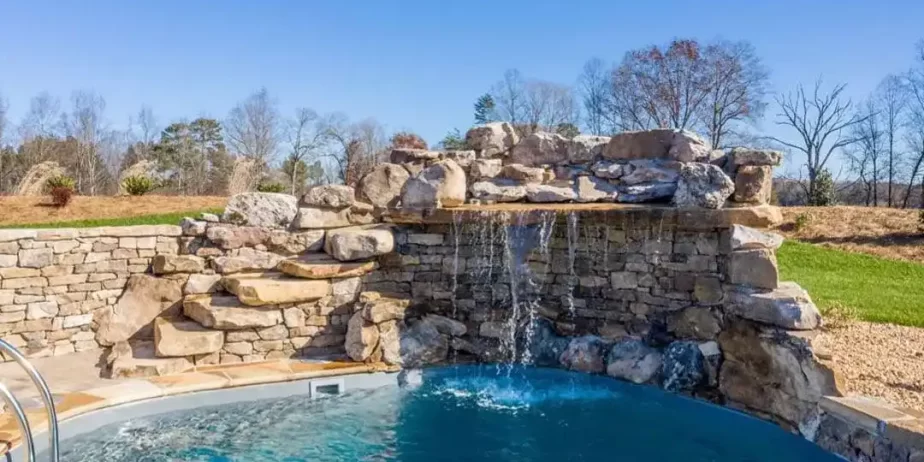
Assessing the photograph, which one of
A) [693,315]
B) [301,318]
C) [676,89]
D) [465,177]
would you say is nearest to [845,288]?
[693,315]

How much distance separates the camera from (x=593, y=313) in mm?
6227

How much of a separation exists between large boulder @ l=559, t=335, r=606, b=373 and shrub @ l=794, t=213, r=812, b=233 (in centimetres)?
911

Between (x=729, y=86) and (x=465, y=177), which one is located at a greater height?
(x=729, y=86)

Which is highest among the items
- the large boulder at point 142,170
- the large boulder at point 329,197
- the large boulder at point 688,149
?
the large boulder at point 142,170

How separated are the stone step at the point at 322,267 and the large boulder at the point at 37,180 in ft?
34.8

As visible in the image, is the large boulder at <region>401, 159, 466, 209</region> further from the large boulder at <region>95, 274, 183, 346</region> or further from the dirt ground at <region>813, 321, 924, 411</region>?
the dirt ground at <region>813, 321, 924, 411</region>

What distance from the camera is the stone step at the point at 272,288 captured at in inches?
227

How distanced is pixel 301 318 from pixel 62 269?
7.45ft

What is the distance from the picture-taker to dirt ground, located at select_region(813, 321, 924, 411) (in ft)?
13.9

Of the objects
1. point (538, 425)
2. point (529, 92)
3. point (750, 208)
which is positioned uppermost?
point (529, 92)

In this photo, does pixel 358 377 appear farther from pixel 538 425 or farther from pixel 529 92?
pixel 529 92

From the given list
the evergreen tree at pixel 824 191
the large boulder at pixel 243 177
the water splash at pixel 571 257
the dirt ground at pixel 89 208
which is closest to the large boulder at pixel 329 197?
the water splash at pixel 571 257

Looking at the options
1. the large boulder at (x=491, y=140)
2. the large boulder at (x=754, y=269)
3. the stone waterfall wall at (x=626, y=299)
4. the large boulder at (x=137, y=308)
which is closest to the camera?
the stone waterfall wall at (x=626, y=299)

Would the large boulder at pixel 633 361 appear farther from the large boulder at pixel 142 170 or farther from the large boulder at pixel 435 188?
the large boulder at pixel 142 170
